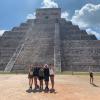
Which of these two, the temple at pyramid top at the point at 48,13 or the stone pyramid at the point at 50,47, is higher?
the temple at pyramid top at the point at 48,13

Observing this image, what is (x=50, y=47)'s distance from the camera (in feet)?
142

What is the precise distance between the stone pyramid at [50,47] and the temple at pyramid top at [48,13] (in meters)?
5.91

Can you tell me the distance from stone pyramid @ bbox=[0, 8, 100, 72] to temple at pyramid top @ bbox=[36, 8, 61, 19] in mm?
5910

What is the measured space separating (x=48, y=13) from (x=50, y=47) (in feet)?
75.0

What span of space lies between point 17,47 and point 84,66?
473 inches

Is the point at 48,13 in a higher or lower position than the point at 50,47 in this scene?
higher

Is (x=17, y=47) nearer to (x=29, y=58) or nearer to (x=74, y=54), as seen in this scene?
(x=29, y=58)

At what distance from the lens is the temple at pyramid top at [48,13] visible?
64.6m

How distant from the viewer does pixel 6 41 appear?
1940 inches

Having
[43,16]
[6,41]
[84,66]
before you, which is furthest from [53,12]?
[84,66]

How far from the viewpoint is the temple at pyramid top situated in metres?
64.6

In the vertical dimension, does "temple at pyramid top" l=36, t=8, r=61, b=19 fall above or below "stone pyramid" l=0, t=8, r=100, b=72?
above

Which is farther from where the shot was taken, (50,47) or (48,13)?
(48,13)

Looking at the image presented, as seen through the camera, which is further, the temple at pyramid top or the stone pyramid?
the temple at pyramid top
